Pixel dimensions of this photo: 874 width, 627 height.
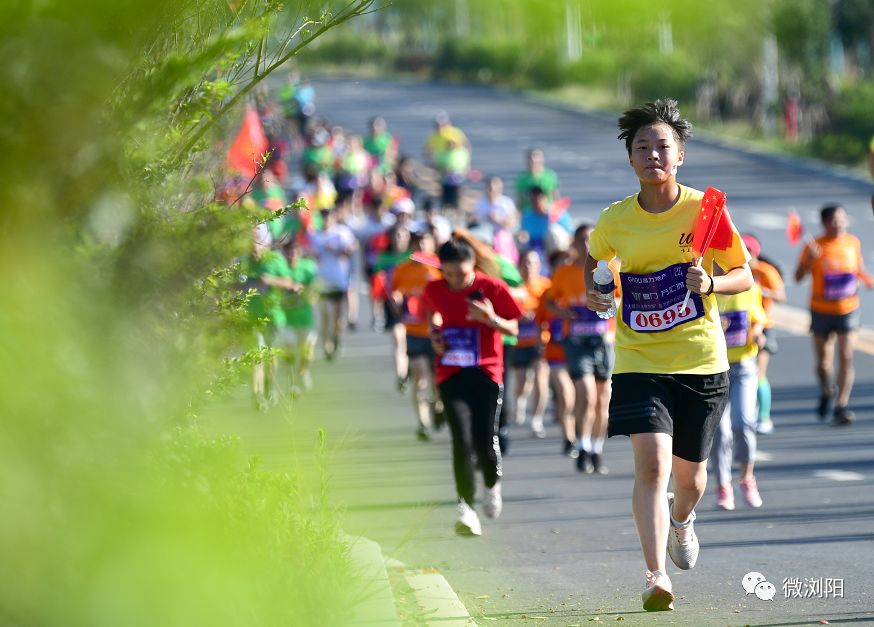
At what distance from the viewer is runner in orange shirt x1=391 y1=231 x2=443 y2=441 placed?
1470 cm

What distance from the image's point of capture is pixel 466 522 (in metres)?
9.40

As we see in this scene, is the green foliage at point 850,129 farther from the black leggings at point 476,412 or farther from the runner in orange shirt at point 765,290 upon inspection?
the black leggings at point 476,412

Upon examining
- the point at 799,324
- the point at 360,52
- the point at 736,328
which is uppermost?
the point at 736,328

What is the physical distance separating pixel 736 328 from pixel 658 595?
14.0 ft

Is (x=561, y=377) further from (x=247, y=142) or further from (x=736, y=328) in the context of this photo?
(x=247, y=142)

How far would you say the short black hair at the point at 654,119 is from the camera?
6.68 metres

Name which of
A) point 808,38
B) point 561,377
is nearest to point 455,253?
point 561,377

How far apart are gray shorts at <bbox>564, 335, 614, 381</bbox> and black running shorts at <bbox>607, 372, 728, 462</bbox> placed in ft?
18.8

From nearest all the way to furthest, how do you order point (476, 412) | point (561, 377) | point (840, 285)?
point (476, 412) → point (561, 377) → point (840, 285)

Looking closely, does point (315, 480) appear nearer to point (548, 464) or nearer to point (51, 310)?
point (51, 310)

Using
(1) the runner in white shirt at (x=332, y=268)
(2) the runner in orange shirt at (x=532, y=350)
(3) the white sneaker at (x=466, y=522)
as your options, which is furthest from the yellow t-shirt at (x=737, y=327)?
(1) the runner in white shirt at (x=332, y=268)

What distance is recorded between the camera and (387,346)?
75.0 feet

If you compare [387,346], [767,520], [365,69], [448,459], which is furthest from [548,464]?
[365,69]

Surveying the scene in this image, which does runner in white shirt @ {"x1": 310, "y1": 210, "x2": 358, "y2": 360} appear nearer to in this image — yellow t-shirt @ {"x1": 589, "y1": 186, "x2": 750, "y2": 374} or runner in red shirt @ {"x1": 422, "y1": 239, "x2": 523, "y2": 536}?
runner in red shirt @ {"x1": 422, "y1": 239, "x2": 523, "y2": 536}
